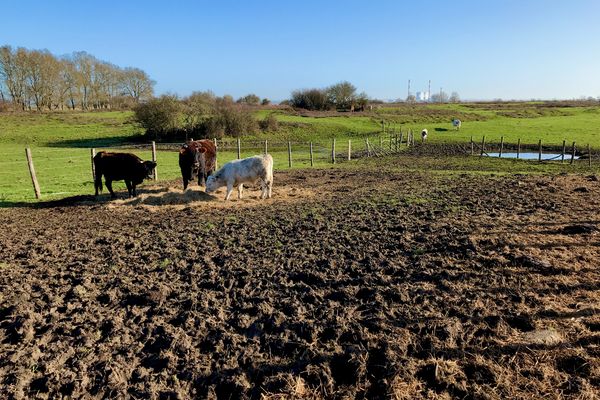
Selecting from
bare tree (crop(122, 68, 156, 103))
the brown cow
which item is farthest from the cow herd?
bare tree (crop(122, 68, 156, 103))

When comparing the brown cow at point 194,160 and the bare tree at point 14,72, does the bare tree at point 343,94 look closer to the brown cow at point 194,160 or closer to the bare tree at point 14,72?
the bare tree at point 14,72

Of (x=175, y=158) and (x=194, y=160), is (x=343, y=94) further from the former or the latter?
(x=194, y=160)

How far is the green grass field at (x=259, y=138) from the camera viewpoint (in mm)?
18467

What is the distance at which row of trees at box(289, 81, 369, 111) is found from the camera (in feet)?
223

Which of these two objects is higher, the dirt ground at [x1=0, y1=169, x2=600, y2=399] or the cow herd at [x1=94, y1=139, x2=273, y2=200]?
the cow herd at [x1=94, y1=139, x2=273, y2=200]

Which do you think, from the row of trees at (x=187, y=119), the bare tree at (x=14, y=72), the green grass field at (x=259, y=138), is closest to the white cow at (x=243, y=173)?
the green grass field at (x=259, y=138)

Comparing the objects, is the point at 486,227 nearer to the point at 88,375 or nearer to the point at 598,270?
the point at 598,270

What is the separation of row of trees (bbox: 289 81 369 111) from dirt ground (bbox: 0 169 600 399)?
60.1m

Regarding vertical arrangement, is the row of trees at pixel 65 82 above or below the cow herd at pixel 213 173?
above

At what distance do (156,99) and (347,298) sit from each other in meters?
37.8

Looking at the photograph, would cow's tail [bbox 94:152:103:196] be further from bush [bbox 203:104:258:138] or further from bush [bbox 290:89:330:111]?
bush [bbox 290:89:330:111]

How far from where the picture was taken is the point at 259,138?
130 ft

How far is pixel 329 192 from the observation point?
44.5 ft

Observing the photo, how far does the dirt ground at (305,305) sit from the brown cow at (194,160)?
382 centimetres
